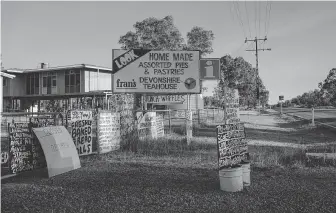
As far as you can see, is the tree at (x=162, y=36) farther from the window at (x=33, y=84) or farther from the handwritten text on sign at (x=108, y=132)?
the handwritten text on sign at (x=108, y=132)

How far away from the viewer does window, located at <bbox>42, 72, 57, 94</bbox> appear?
1586 inches

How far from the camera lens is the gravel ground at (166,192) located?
15.4 ft

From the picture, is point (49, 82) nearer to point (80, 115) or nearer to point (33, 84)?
point (33, 84)

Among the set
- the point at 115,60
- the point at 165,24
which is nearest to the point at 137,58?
the point at 115,60

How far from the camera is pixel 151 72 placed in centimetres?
1163

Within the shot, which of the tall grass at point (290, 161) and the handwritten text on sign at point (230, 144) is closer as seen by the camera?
the handwritten text on sign at point (230, 144)

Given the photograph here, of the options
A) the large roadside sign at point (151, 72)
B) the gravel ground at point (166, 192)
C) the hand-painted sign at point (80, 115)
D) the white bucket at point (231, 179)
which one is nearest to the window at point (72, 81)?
the large roadside sign at point (151, 72)

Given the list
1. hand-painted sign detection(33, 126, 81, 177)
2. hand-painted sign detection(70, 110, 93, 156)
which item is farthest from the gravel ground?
hand-painted sign detection(70, 110, 93, 156)

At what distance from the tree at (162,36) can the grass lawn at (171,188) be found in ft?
113

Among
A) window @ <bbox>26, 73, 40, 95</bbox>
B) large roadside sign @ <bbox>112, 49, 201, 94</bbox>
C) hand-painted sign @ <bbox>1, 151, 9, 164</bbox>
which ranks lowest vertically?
hand-painted sign @ <bbox>1, 151, 9, 164</bbox>

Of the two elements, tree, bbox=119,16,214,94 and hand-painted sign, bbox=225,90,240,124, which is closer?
hand-painted sign, bbox=225,90,240,124

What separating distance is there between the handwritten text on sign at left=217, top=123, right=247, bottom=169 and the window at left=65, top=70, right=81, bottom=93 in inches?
1358

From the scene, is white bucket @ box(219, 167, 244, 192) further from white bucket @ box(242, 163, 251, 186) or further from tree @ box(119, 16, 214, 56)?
tree @ box(119, 16, 214, 56)

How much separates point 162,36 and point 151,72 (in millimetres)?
30963
